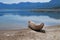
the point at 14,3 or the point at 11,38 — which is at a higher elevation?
the point at 14,3

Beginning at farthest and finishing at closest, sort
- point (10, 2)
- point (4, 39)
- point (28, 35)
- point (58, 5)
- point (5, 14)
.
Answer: point (5, 14)
point (58, 5)
point (10, 2)
point (28, 35)
point (4, 39)

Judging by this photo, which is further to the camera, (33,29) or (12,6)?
(12,6)

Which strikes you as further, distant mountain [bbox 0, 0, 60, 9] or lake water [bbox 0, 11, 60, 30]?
distant mountain [bbox 0, 0, 60, 9]

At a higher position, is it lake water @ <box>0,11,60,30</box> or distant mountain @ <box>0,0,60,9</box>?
distant mountain @ <box>0,0,60,9</box>

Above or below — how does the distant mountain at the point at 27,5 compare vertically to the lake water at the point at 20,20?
above

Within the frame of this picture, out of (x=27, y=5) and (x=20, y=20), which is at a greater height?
(x=27, y=5)

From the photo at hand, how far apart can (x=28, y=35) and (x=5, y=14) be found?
463cm

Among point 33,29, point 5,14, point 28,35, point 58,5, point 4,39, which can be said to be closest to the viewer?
point 4,39

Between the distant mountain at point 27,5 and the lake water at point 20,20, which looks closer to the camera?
the lake water at point 20,20

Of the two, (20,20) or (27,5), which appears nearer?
(27,5)

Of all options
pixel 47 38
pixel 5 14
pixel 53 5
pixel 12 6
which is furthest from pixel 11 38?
pixel 5 14

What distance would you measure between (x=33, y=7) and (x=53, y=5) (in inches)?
42.5

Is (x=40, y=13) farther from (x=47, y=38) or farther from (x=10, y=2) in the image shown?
(x=47, y=38)

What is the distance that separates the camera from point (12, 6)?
6691 mm
